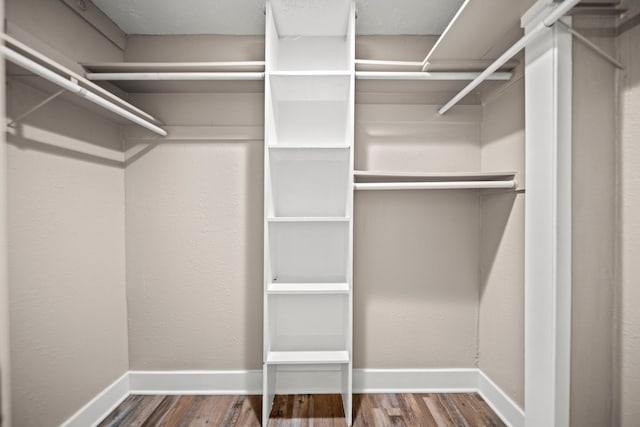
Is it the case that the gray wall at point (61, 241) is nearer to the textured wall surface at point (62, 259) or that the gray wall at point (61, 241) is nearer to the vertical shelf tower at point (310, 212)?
the textured wall surface at point (62, 259)

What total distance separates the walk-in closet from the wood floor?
14 millimetres

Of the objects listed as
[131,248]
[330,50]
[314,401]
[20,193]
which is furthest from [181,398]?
[330,50]

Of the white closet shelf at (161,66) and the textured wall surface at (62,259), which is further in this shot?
the white closet shelf at (161,66)

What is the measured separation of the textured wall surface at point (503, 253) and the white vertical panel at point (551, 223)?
0.41 m

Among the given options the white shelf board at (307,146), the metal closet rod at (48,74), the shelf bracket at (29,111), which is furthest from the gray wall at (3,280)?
the white shelf board at (307,146)

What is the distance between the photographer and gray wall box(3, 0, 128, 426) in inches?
54.9

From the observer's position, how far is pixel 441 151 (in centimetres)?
212

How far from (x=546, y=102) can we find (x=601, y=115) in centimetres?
17

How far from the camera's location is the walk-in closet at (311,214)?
1228mm

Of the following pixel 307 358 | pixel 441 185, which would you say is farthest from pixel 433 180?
pixel 307 358

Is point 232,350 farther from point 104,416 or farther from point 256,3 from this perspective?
point 256,3

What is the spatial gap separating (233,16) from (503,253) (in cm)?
195

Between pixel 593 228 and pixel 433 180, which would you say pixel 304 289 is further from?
pixel 593 228

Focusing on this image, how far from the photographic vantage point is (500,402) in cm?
186
